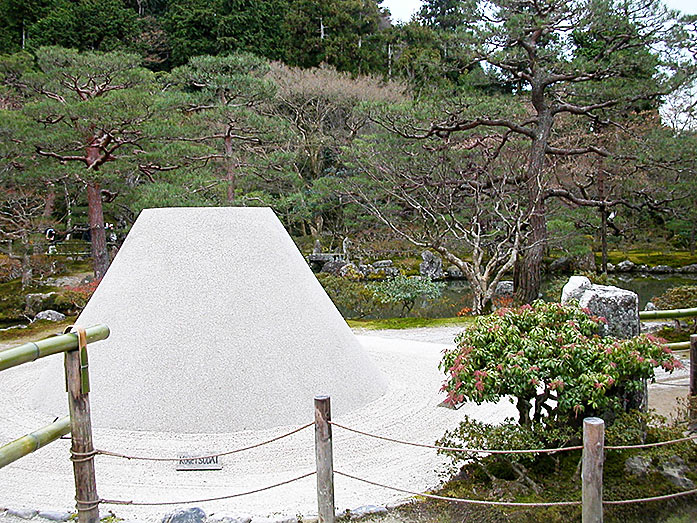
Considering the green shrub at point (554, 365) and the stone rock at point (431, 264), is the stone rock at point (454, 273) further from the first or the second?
the green shrub at point (554, 365)

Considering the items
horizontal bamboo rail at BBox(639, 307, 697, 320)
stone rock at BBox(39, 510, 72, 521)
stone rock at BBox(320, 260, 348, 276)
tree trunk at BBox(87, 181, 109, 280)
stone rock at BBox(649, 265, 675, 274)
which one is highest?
tree trunk at BBox(87, 181, 109, 280)

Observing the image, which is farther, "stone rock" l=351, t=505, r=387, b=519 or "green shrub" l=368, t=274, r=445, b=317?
"green shrub" l=368, t=274, r=445, b=317

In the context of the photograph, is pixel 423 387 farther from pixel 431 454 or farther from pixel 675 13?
pixel 675 13

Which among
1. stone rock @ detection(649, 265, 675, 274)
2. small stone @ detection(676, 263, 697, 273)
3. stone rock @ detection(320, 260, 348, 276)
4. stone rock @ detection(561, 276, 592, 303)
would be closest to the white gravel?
stone rock @ detection(561, 276, 592, 303)

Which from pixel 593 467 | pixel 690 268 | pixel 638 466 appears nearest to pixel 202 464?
pixel 593 467

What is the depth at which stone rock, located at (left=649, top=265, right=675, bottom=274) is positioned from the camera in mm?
18875

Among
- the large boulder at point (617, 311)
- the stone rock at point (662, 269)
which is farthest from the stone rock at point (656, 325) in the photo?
the stone rock at point (662, 269)

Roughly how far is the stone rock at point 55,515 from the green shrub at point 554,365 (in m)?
2.32

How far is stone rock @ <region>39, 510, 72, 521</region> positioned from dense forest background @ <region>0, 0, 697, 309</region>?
878 centimetres

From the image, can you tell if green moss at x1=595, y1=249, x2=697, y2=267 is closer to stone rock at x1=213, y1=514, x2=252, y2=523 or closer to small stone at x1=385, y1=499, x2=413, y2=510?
small stone at x1=385, y1=499, x2=413, y2=510

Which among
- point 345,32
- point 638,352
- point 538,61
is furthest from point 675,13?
point 345,32

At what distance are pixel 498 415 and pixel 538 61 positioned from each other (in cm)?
793

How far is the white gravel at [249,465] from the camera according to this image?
373 cm

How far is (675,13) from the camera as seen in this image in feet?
31.2
